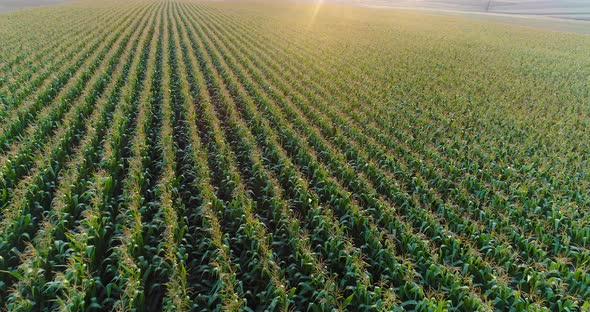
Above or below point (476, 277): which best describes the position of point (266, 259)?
above

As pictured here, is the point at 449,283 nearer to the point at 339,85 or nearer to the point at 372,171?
the point at 372,171

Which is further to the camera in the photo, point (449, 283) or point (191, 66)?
point (191, 66)

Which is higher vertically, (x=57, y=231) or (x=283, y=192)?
(x=57, y=231)

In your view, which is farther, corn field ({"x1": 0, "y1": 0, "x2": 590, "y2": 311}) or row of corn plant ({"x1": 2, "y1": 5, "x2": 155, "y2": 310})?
corn field ({"x1": 0, "y1": 0, "x2": 590, "y2": 311})

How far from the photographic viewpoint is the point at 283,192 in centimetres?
663

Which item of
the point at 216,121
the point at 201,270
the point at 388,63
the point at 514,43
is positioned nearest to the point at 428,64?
the point at 388,63

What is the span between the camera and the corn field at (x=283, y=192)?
14.2 ft

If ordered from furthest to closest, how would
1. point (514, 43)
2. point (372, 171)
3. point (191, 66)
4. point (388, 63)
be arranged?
point (514, 43) → point (388, 63) → point (191, 66) → point (372, 171)

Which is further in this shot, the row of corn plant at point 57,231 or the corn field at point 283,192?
the corn field at point 283,192

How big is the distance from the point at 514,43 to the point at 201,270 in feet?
112

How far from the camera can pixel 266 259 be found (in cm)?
464

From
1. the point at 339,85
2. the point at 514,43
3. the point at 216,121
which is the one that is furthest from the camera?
the point at 514,43

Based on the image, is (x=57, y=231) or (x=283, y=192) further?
(x=283, y=192)

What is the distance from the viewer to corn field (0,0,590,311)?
4316mm
